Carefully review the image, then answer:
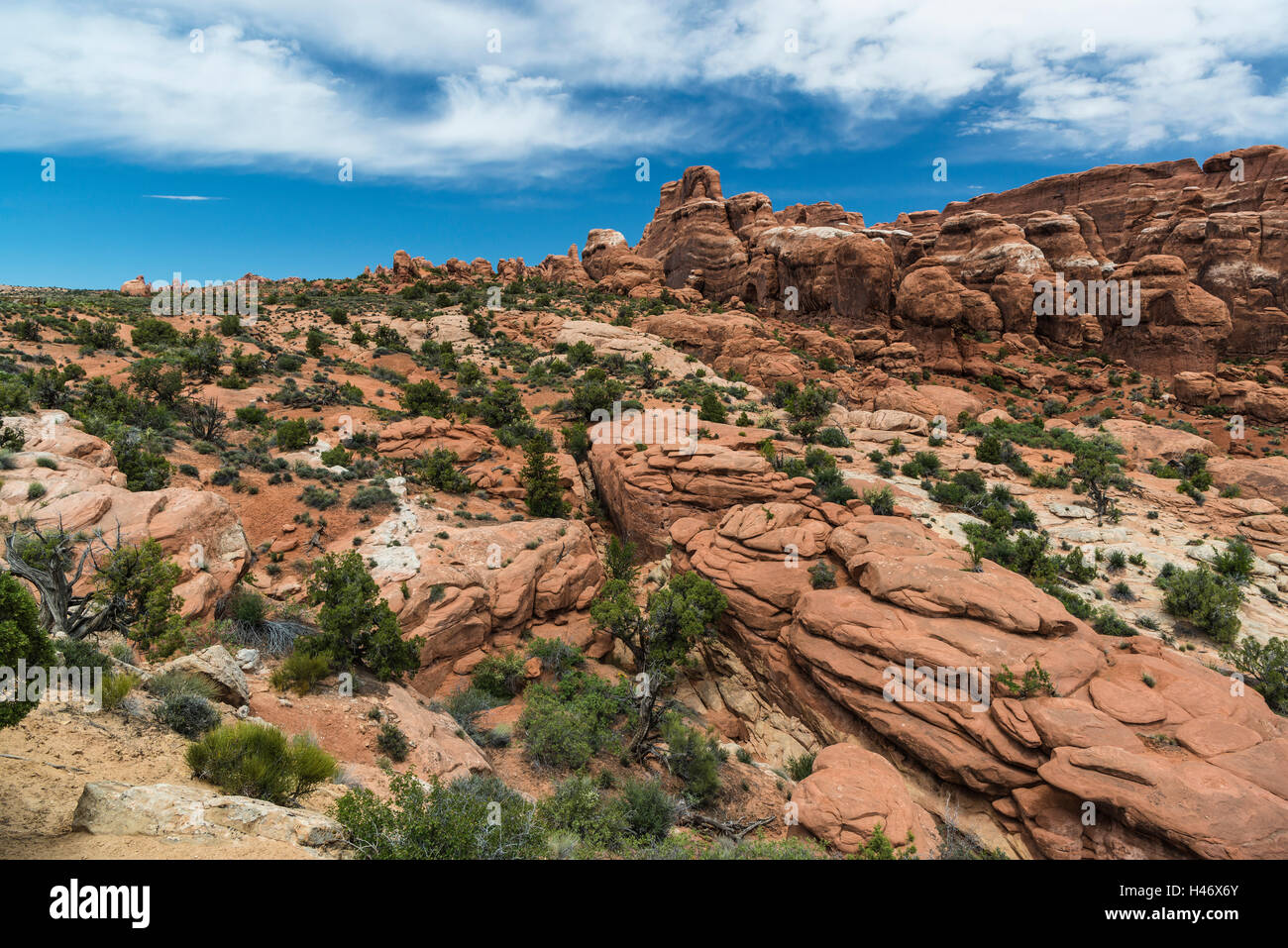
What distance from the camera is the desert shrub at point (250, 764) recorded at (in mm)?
5914

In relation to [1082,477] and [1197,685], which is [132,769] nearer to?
[1197,685]

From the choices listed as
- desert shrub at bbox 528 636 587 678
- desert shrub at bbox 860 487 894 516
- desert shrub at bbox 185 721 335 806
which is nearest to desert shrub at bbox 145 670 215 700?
desert shrub at bbox 185 721 335 806

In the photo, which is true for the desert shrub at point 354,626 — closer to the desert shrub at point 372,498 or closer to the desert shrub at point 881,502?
the desert shrub at point 372,498

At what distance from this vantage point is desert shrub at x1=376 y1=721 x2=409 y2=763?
939cm

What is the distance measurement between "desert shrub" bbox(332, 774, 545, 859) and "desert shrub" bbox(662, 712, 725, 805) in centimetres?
584

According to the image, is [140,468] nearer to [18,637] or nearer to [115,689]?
[115,689]

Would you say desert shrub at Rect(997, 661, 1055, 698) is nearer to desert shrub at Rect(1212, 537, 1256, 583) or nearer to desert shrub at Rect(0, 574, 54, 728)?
desert shrub at Rect(1212, 537, 1256, 583)

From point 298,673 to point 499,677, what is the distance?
5.34 metres

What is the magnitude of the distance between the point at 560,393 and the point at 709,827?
87.4 ft

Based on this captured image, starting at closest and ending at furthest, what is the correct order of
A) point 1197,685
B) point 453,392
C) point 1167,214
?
1. point 1197,685
2. point 453,392
3. point 1167,214

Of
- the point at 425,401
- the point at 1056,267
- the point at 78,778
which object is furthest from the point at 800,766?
the point at 1056,267

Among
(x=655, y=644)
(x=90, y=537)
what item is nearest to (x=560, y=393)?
(x=655, y=644)

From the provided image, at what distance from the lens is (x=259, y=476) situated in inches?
765

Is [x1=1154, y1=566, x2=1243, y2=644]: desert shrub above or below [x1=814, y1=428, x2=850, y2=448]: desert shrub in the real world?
below
